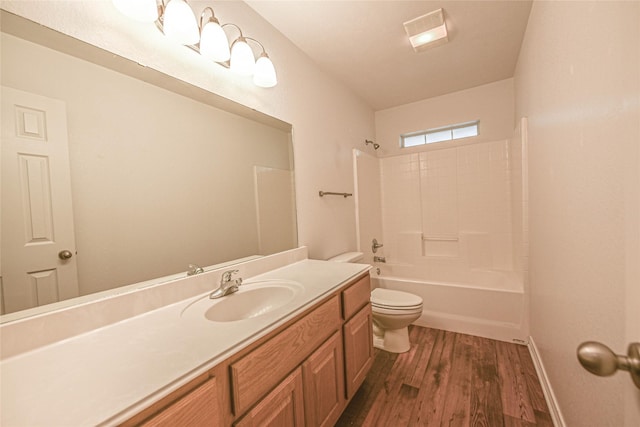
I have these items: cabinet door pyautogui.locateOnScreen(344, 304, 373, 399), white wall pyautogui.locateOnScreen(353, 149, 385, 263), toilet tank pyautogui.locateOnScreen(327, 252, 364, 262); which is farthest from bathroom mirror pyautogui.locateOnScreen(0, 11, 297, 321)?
white wall pyautogui.locateOnScreen(353, 149, 385, 263)

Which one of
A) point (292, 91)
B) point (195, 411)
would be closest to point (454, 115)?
point (292, 91)

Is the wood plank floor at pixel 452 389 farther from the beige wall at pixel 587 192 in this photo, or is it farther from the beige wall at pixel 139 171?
the beige wall at pixel 139 171

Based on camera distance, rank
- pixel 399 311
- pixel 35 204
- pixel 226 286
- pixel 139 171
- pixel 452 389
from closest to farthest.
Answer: pixel 35 204, pixel 139 171, pixel 226 286, pixel 452 389, pixel 399 311

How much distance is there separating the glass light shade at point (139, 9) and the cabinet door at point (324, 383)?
1.45 meters

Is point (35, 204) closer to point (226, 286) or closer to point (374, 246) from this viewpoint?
point (226, 286)

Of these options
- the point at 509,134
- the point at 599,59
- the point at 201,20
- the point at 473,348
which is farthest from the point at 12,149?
the point at 509,134

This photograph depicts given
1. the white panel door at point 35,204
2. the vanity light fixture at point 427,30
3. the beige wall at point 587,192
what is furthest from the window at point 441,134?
the white panel door at point 35,204

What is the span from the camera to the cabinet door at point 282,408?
2.52ft

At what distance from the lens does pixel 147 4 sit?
0.95 metres

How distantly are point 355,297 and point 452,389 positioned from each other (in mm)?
878

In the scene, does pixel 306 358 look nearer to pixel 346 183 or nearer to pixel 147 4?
pixel 147 4

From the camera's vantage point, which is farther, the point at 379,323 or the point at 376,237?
Result: the point at 376,237

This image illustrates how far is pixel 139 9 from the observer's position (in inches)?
37.2

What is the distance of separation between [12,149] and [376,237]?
2.84m
